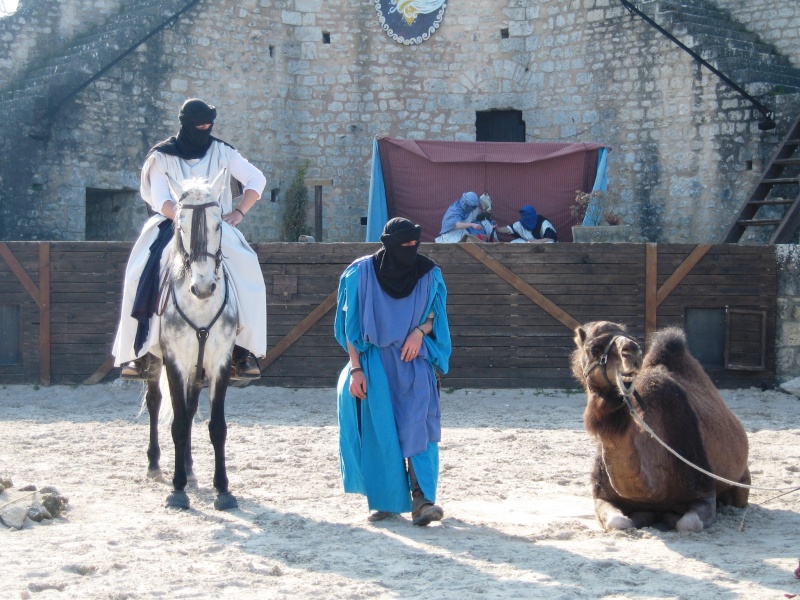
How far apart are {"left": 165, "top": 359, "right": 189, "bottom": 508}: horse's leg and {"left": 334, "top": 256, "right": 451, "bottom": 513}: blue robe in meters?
1.05

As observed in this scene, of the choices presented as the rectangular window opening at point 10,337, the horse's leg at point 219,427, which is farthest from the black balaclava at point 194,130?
the rectangular window opening at point 10,337

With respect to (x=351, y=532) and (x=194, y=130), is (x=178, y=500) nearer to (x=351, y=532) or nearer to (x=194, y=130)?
(x=351, y=532)

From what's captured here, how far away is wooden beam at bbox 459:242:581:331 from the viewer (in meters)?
11.5

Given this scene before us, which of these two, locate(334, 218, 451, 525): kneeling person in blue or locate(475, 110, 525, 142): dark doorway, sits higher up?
locate(475, 110, 525, 142): dark doorway

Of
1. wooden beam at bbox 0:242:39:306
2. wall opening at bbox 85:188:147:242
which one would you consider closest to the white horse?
wooden beam at bbox 0:242:39:306

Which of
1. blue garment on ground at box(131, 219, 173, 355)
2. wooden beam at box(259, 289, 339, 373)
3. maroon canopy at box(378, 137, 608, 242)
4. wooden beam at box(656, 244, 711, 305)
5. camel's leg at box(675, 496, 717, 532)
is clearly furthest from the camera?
maroon canopy at box(378, 137, 608, 242)

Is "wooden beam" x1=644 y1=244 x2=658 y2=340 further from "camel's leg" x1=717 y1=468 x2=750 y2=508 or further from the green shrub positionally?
the green shrub

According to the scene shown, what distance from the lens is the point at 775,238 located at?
13.4 meters

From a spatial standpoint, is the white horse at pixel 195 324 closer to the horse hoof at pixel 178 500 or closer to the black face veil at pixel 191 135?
the horse hoof at pixel 178 500

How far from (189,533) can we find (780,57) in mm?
14419

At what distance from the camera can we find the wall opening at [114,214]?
17.7 meters

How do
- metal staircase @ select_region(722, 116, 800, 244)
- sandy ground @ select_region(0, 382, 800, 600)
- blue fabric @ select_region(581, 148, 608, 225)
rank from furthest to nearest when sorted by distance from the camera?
metal staircase @ select_region(722, 116, 800, 244), blue fabric @ select_region(581, 148, 608, 225), sandy ground @ select_region(0, 382, 800, 600)

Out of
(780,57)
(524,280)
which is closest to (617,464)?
(524,280)

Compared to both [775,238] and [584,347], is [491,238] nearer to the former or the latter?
[775,238]
